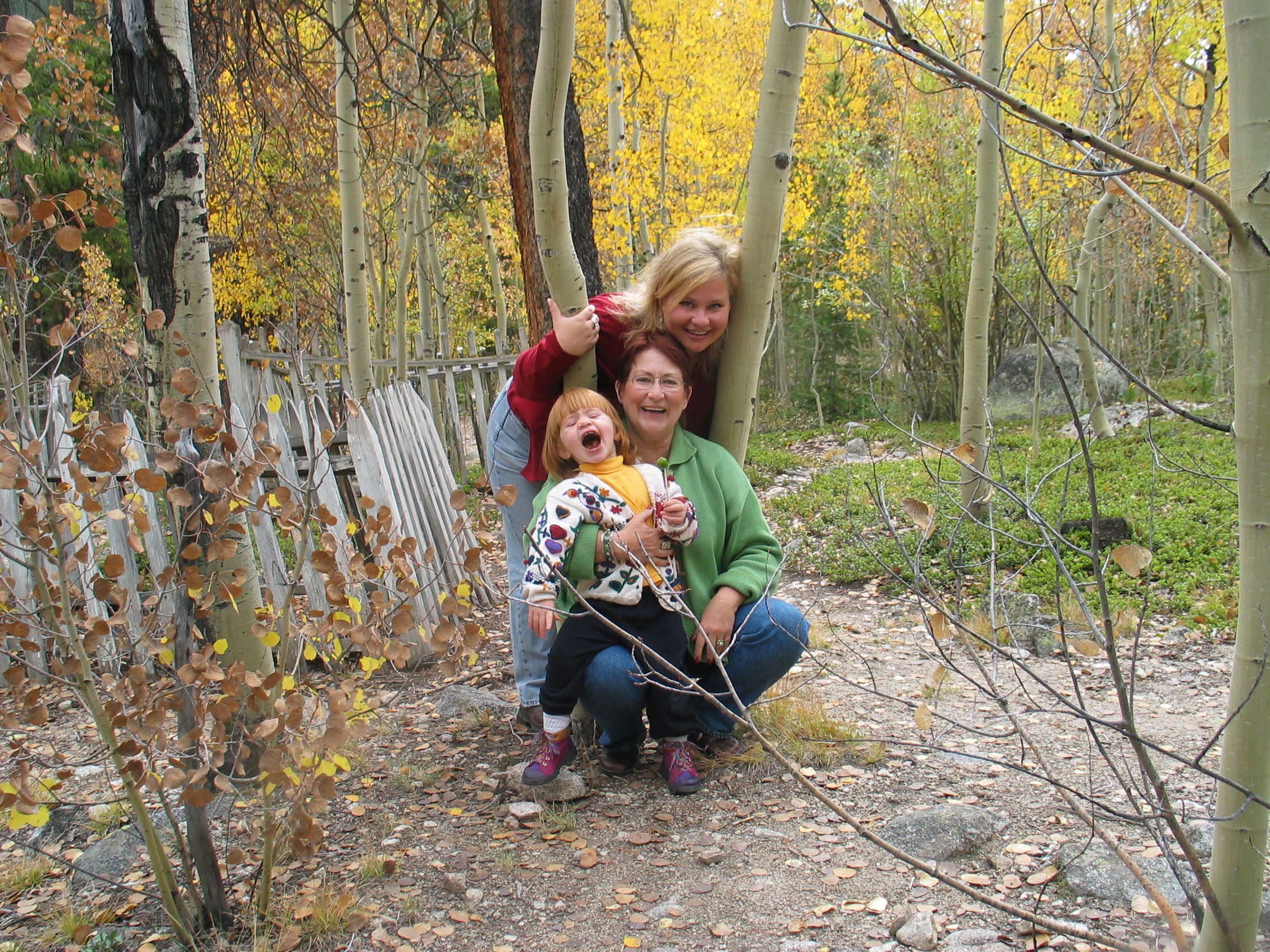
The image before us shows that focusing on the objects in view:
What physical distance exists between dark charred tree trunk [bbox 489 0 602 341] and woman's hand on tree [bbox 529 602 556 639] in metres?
1.65

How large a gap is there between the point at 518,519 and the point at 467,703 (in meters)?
0.95

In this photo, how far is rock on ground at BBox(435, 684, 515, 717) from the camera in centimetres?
369

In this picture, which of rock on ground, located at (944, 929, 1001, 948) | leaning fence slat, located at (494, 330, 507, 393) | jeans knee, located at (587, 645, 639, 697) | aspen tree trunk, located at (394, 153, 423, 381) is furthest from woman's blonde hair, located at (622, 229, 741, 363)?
leaning fence slat, located at (494, 330, 507, 393)

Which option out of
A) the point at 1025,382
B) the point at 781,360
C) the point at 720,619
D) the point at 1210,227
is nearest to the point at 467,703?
the point at 720,619

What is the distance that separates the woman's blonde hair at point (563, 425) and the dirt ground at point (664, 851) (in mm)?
960

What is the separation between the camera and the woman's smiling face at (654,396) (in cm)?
283

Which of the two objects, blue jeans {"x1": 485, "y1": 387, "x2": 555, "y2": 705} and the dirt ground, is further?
blue jeans {"x1": 485, "y1": 387, "x2": 555, "y2": 705}

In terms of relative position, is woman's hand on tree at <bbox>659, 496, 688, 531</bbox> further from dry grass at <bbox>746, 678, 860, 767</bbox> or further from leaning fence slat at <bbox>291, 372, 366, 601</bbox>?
leaning fence slat at <bbox>291, 372, 366, 601</bbox>

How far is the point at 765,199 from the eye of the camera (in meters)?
2.74

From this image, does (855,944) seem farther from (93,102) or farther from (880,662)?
(93,102)

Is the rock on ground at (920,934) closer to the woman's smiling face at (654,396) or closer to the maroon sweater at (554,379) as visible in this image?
the woman's smiling face at (654,396)

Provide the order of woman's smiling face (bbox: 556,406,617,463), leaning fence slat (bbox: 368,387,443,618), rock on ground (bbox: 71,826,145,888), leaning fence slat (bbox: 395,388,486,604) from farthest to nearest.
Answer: leaning fence slat (bbox: 395,388,486,604) < leaning fence slat (bbox: 368,387,443,618) < woman's smiling face (bbox: 556,406,617,463) < rock on ground (bbox: 71,826,145,888)

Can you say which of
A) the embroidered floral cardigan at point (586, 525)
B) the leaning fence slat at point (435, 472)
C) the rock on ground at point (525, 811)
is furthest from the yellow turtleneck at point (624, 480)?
the leaning fence slat at point (435, 472)

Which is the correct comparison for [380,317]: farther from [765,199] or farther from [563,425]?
[765,199]
